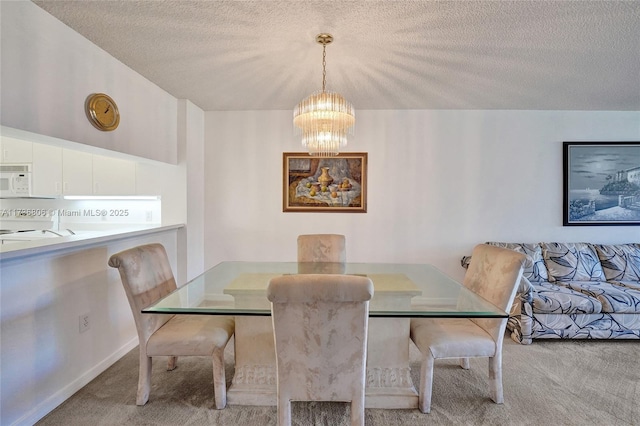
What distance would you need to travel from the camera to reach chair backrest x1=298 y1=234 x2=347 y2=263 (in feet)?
8.81

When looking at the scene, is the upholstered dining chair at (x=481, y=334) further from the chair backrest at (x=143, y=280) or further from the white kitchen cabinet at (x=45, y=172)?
the white kitchen cabinet at (x=45, y=172)

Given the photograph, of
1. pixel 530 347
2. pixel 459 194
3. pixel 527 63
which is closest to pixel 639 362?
pixel 530 347

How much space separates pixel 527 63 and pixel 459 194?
1598 millimetres

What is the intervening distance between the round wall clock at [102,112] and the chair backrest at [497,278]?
3044 mm

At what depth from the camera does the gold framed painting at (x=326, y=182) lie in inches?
144

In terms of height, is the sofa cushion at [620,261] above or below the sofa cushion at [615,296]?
above

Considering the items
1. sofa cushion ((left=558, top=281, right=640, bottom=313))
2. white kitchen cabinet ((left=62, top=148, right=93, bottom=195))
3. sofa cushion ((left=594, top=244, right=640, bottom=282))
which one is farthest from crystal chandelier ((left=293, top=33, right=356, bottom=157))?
sofa cushion ((left=594, top=244, right=640, bottom=282))

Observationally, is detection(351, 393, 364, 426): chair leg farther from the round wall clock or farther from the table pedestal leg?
the round wall clock

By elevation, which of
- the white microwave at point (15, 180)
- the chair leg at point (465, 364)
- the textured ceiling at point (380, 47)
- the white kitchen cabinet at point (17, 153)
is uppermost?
the textured ceiling at point (380, 47)

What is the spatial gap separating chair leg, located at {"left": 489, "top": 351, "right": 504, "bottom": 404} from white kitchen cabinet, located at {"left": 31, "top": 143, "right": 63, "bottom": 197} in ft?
13.8

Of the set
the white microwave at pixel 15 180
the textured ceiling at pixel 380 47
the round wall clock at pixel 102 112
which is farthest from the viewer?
the white microwave at pixel 15 180

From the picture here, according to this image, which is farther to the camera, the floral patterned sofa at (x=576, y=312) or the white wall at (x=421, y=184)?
the white wall at (x=421, y=184)

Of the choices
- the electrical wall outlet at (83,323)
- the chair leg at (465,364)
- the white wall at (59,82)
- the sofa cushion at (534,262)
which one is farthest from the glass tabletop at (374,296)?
the sofa cushion at (534,262)

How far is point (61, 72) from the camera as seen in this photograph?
197 cm
